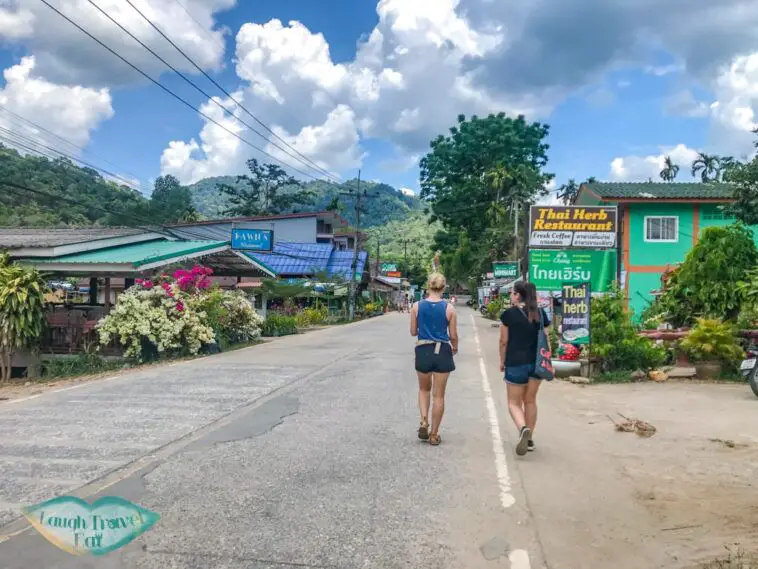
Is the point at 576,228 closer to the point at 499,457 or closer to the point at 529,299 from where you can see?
the point at 529,299

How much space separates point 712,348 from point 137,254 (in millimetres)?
14148

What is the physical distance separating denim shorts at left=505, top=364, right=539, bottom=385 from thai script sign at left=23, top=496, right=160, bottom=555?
3698mm

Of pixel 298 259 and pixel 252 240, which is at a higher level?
pixel 298 259

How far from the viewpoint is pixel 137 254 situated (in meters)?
17.3

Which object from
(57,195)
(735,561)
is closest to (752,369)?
(735,561)

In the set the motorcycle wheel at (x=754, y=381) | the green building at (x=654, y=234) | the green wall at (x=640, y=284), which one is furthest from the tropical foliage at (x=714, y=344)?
the green building at (x=654, y=234)

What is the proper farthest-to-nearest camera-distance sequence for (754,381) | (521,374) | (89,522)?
(754,381)
(521,374)
(89,522)

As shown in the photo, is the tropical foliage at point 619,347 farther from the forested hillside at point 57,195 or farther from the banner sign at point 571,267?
the forested hillside at point 57,195

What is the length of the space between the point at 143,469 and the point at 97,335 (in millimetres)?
11813

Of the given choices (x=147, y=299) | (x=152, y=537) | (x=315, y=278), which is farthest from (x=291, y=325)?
(x=152, y=537)

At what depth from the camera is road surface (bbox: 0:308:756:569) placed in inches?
159

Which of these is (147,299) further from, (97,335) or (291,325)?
(291,325)

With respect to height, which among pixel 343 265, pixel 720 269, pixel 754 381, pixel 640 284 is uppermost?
pixel 343 265

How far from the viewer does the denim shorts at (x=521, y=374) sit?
659cm
